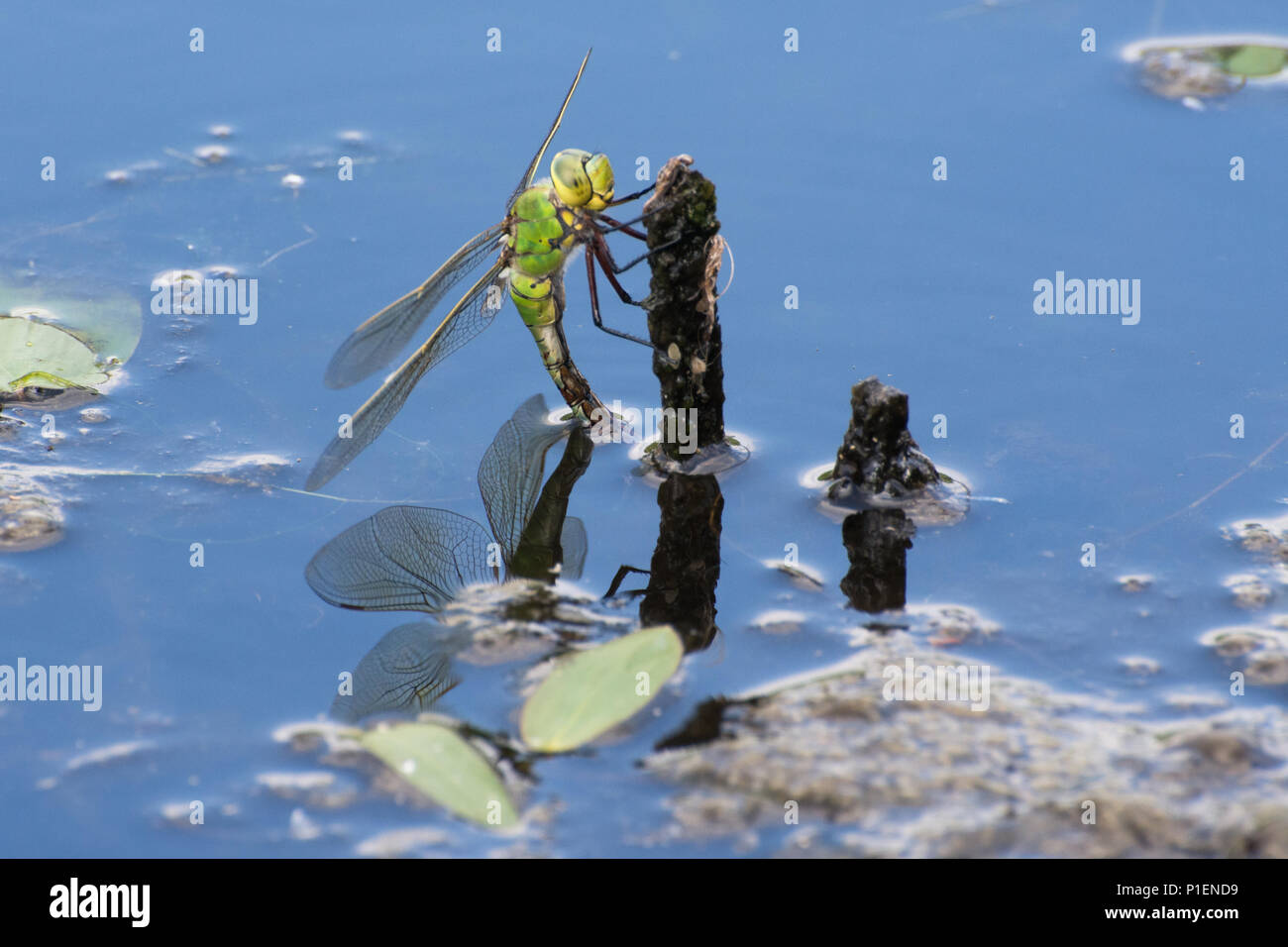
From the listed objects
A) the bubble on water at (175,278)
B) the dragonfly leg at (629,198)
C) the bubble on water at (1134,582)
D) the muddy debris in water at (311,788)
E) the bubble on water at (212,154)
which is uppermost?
the bubble on water at (212,154)

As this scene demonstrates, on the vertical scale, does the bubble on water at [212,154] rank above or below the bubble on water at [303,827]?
above

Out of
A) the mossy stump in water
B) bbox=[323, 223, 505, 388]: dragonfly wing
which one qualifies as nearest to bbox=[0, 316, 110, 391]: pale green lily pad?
bbox=[323, 223, 505, 388]: dragonfly wing

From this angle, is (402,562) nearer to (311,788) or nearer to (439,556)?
(439,556)

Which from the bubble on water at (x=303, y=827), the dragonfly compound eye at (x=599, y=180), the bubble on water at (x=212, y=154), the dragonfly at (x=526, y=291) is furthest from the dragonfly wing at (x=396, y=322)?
the bubble on water at (x=303, y=827)

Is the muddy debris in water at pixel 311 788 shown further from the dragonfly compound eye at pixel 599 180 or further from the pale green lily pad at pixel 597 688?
the dragonfly compound eye at pixel 599 180

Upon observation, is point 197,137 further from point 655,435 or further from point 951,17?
point 951,17

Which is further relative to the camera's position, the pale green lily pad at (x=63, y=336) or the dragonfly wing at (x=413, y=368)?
the pale green lily pad at (x=63, y=336)

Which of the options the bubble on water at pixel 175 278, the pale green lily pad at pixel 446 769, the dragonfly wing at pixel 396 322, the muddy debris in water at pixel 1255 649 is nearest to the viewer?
the pale green lily pad at pixel 446 769
